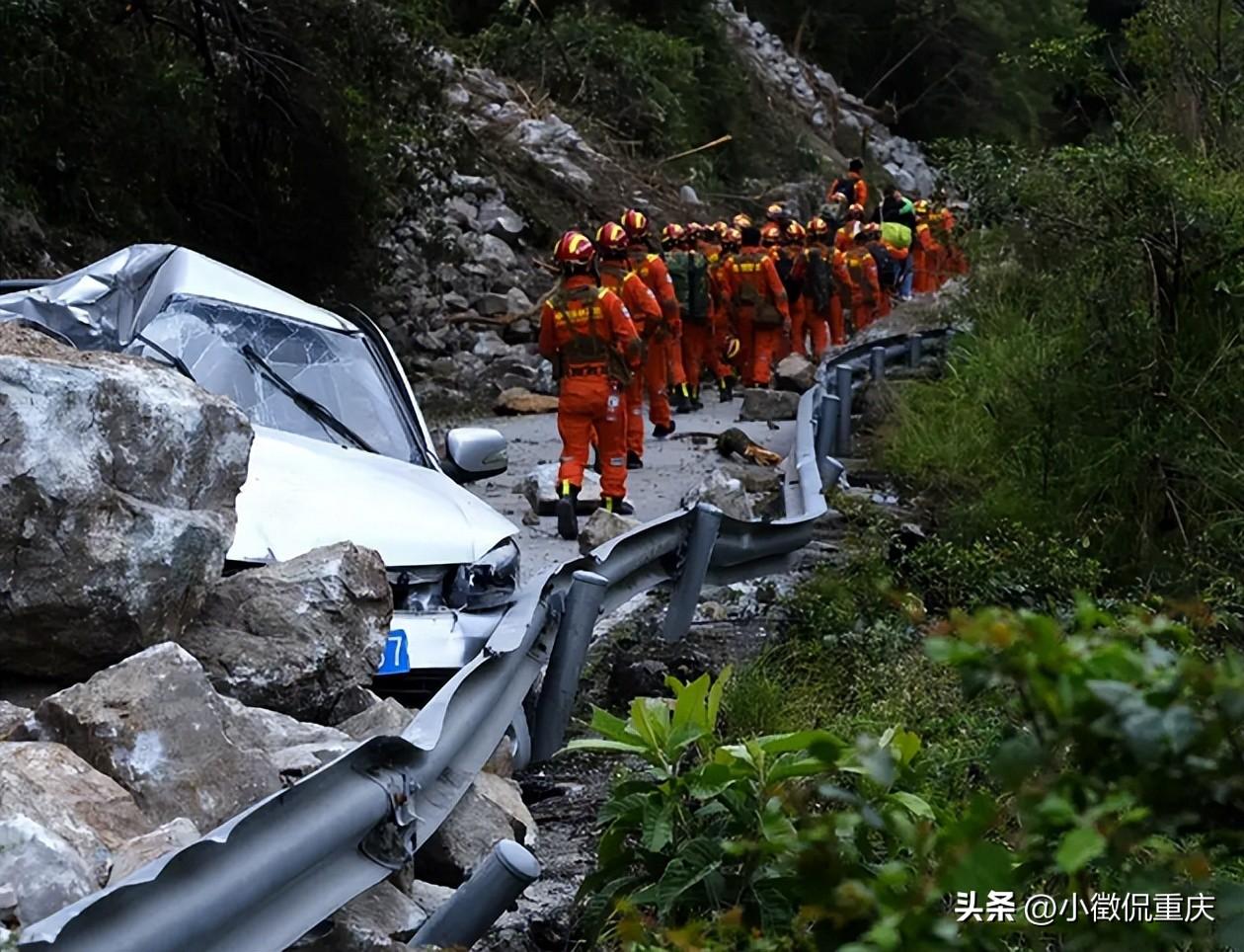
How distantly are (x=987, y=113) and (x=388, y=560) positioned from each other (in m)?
50.8

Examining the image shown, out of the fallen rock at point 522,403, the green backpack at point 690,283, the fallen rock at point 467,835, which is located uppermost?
the fallen rock at point 467,835

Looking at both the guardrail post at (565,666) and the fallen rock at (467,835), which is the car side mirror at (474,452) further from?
the fallen rock at (467,835)

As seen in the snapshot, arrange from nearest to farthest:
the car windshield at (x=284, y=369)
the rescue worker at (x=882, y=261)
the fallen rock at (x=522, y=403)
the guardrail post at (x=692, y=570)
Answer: the guardrail post at (x=692, y=570) → the car windshield at (x=284, y=369) → the fallen rock at (x=522, y=403) → the rescue worker at (x=882, y=261)

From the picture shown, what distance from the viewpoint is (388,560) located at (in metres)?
6.43

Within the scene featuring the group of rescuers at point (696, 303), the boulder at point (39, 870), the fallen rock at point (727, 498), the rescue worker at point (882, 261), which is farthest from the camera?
the rescue worker at point (882, 261)

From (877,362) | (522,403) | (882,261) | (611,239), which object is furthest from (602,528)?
(882,261)

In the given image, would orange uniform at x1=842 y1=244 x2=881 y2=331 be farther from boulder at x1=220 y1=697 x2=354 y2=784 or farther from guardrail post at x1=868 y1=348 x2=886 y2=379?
boulder at x1=220 y1=697 x2=354 y2=784

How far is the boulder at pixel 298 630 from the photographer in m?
4.88

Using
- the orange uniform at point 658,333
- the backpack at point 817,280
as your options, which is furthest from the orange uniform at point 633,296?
the backpack at point 817,280

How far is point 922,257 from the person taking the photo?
29.5 metres

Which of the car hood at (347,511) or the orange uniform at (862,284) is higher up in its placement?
the car hood at (347,511)

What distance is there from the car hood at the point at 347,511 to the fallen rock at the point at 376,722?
1.32 m

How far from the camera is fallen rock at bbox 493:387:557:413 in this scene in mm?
19766

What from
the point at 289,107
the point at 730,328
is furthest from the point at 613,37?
the point at 289,107
